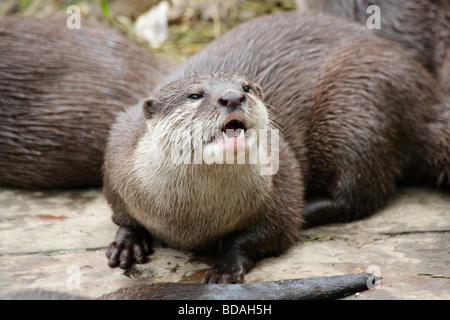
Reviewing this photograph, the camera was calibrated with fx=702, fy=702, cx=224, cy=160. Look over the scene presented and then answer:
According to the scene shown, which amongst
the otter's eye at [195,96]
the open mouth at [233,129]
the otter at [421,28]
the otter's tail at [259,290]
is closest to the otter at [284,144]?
the otter's eye at [195,96]

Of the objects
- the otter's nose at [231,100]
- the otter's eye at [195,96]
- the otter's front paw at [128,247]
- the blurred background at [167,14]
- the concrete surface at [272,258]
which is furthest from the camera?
the blurred background at [167,14]

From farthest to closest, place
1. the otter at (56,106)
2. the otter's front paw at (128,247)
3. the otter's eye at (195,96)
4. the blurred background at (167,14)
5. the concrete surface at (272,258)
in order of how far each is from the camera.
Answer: the blurred background at (167,14)
the otter at (56,106)
the otter's front paw at (128,247)
the concrete surface at (272,258)
the otter's eye at (195,96)

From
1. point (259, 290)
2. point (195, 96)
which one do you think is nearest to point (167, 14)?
point (195, 96)

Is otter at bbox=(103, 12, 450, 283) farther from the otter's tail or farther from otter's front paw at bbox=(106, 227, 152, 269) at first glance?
the otter's tail

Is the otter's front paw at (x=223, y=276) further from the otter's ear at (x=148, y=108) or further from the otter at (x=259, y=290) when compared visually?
the otter's ear at (x=148, y=108)

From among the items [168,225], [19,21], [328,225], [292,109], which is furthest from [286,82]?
[19,21]

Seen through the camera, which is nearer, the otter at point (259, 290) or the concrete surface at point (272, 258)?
the otter at point (259, 290)

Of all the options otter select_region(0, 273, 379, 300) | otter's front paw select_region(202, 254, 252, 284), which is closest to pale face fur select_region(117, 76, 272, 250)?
otter's front paw select_region(202, 254, 252, 284)

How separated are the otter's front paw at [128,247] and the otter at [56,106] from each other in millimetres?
869

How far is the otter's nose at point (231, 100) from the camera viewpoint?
7.68 ft

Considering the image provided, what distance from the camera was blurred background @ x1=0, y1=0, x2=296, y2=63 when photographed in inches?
227

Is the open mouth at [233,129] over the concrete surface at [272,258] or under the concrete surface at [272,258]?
over
